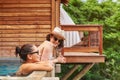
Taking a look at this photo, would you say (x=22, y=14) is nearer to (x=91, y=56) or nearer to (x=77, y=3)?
(x=91, y=56)

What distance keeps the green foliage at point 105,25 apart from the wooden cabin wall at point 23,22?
856 cm

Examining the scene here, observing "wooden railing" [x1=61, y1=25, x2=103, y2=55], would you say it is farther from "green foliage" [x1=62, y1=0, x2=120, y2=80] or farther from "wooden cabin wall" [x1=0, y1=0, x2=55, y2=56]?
"green foliage" [x1=62, y1=0, x2=120, y2=80]

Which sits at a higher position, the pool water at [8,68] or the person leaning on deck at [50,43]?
the person leaning on deck at [50,43]

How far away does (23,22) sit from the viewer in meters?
13.1

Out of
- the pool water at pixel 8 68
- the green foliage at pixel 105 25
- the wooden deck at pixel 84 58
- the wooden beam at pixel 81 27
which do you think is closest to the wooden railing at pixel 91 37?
the wooden beam at pixel 81 27

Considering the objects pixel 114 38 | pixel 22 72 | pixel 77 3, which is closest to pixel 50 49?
pixel 22 72

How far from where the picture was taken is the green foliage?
72.6 ft

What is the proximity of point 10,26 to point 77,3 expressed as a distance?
38.2 ft

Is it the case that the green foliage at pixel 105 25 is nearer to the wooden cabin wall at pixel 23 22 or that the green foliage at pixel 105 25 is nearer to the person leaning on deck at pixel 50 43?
the wooden cabin wall at pixel 23 22

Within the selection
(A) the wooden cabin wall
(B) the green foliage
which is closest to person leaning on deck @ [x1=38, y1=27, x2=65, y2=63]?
(A) the wooden cabin wall

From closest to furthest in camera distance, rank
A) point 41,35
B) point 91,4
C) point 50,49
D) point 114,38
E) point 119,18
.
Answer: point 50,49
point 41,35
point 119,18
point 114,38
point 91,4

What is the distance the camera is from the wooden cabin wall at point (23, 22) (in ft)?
42.7

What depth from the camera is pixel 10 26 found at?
1313 centimetres

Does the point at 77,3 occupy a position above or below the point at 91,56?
above
